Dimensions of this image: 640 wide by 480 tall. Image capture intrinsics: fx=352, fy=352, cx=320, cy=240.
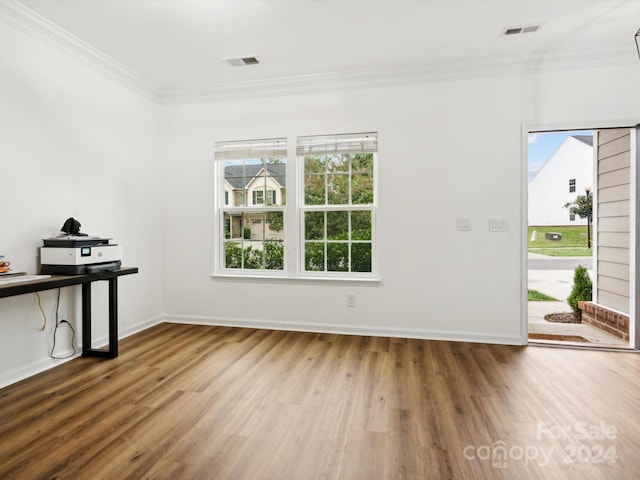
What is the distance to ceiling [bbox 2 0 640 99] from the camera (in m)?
2.60

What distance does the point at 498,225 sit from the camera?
135 inches

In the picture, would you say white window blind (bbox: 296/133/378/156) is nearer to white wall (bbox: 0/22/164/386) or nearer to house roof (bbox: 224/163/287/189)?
house roof (bbox: 224/163/287/189)

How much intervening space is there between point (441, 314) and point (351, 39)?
2.71 m

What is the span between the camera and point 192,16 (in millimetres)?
2705

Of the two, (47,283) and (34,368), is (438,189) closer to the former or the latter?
(47,283)

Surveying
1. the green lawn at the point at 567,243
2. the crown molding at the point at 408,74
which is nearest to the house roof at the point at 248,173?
the crown molding at the point at 408,74

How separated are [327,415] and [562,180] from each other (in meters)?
4.77

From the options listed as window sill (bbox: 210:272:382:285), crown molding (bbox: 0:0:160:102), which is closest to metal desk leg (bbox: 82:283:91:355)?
window sill (bbox: 210:272:382:285)

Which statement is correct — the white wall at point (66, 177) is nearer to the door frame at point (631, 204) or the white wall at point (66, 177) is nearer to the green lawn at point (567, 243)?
the door frame at point (631, 204)

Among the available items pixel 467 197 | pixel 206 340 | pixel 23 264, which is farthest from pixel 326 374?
pixel 23 264

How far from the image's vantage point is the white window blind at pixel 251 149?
3.94 m

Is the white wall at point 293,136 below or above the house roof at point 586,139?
below

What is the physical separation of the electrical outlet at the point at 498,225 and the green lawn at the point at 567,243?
7.54 feet

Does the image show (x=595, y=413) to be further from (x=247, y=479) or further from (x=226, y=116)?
(x=226, y=116)
